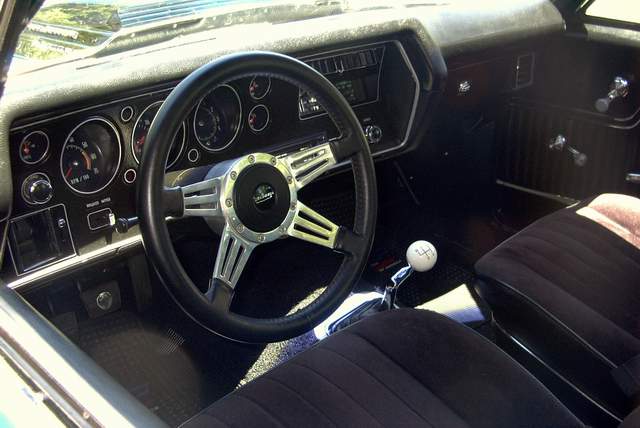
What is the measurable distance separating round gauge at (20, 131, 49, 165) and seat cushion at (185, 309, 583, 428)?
2.14 feet

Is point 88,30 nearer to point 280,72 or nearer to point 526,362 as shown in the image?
point 280,72

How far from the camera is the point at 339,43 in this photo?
2102 millimetres

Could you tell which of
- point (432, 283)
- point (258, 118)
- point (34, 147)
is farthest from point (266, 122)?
point (432, 283)

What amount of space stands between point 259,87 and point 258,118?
0.27 ft

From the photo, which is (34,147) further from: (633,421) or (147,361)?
(633,421)

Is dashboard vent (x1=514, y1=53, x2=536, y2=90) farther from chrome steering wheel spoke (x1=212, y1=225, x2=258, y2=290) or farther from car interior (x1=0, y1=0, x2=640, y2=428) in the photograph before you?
chrome steering wheel spoke (x1=212, y1=225, x2=258, y2=290)

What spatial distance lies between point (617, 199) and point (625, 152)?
0.45m

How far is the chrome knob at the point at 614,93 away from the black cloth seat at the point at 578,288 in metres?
0.51

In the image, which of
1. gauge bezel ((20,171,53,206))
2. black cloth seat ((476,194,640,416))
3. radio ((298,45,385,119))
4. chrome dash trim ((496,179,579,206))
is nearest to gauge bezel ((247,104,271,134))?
radio ((298,45,385,119))

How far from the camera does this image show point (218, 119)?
1948 mm

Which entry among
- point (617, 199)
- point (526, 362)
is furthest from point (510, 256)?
point (617, 199)

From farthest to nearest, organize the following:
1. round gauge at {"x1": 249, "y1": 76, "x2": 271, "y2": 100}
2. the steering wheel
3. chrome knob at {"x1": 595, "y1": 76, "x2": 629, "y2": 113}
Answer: chrome knob at {"x1": 595, "y1": 76, "x2": 629, "y2": 113}
round gauge at {"x1": 249, "y1": 76, "x2": 271, "y2": 100}
the steering wheel

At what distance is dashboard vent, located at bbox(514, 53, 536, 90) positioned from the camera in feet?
9.18

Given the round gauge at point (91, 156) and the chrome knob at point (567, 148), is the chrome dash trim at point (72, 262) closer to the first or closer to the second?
the round gauge at point (91, 156)
